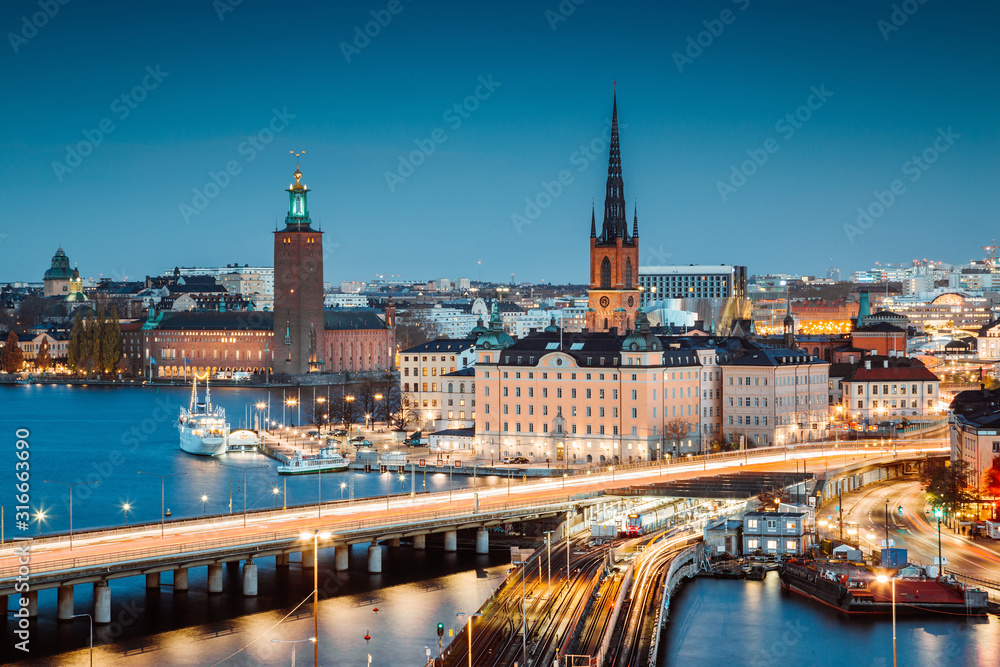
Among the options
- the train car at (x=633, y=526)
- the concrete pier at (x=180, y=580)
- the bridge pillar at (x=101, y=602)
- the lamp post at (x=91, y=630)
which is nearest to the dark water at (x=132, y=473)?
the concrete pier at (x=180, y=580)

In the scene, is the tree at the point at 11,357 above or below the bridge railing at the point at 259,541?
above

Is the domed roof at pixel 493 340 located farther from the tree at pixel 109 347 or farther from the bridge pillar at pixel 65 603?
the tree at pixel 109 347

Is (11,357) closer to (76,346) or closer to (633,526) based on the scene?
(76,346)

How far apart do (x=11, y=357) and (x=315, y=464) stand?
205 feet

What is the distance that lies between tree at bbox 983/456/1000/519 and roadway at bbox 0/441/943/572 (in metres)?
5.70

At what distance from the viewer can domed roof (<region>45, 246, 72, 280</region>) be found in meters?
156

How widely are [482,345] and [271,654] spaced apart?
23.3 metres

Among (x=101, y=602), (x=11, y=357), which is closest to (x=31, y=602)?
(x=101, y=602)

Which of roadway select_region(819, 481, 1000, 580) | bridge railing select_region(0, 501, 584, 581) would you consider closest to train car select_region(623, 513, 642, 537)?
bridge railing select_region(0, 501, 584, 581)

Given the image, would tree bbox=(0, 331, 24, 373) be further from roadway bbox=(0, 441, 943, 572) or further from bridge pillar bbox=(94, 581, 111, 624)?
bridge pillar bbox=(94, 581, 111, 624)

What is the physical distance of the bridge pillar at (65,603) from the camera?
2584cm

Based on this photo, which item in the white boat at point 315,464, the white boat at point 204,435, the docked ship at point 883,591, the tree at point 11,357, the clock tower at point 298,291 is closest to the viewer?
the docked ship at point 883,591

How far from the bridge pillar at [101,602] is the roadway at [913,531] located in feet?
49.2

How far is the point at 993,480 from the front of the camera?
115 feet
